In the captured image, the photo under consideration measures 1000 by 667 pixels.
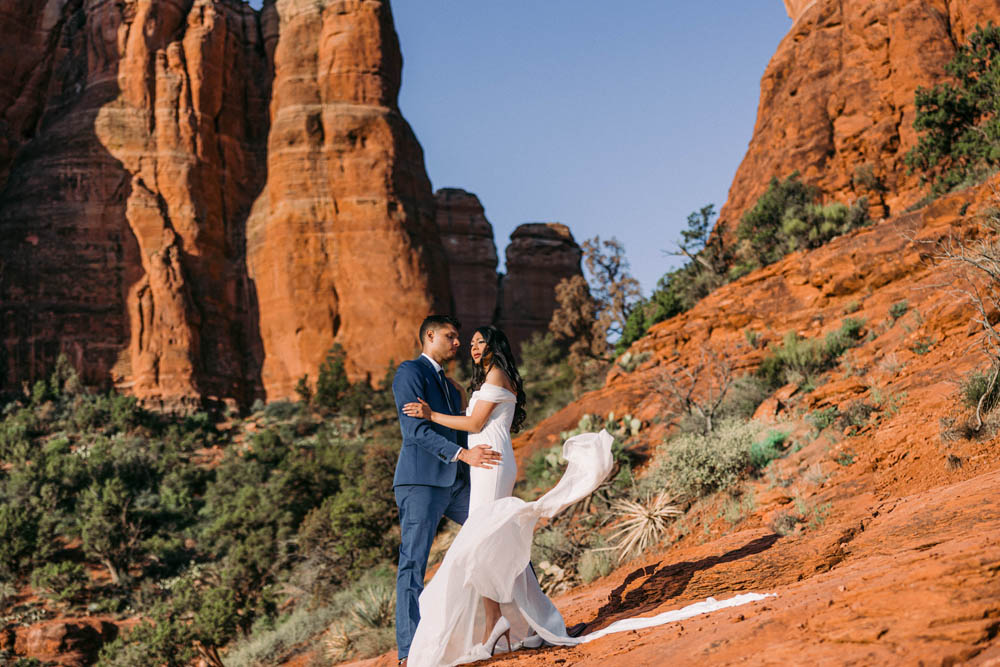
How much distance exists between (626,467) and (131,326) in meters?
27.5

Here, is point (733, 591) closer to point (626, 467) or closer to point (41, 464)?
point (626, 467)

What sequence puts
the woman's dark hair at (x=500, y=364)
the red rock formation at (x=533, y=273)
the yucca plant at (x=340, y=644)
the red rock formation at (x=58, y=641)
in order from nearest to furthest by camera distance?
the woman's dark hair at (x=500, y=364) → the yucca plant at (x=340, y=644) → the red rock formation at (x=58, y=641) → the red rock formation at (x=533, y=273)

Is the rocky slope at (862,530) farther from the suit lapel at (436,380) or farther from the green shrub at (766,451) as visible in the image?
the suit lapel at (436,380)

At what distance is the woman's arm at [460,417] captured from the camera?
444cm

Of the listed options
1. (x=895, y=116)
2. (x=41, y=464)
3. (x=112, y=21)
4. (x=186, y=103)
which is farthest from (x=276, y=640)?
(x=112, y=21)

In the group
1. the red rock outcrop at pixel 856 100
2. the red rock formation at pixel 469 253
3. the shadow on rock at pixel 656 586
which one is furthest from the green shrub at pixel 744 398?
the red rock formation at pixel 469 253

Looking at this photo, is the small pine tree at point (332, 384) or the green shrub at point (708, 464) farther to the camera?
the small pine tree at point (332, 384)

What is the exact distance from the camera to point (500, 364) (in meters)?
4.56

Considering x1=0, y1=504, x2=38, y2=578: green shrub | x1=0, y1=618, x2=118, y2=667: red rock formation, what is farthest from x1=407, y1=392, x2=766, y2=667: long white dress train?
x1=0, y1=504, x2=38, y2=578: green shrub

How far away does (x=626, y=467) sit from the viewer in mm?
10961

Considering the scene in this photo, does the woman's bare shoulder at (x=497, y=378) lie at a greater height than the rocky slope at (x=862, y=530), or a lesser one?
greater

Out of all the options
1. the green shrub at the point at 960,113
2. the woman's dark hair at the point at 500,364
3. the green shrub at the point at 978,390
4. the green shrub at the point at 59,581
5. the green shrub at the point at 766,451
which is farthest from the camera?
the green shrub at the point at 960,113

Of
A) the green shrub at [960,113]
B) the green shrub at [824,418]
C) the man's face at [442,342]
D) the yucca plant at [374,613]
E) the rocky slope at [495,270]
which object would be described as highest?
the rocky slope at [495,270]

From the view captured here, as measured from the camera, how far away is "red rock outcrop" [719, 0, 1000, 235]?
77.5 ft
